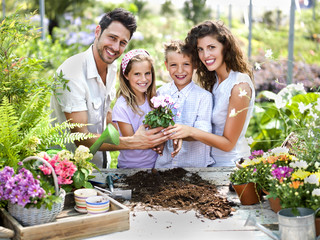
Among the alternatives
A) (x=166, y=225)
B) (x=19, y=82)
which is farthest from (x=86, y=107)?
(x=166, y=225)

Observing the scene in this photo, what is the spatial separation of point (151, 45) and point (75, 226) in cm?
800

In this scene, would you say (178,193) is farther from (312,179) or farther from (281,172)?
(312,179)

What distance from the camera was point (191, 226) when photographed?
1745 millimetres

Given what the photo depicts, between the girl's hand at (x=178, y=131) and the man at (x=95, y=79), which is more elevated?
the man at (x=95, y=79)

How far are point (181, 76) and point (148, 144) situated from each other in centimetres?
62

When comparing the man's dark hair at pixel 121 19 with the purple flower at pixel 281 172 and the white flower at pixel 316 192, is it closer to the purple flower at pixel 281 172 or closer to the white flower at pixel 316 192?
the purple flower at pixel 281 172

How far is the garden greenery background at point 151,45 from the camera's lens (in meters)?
2.19

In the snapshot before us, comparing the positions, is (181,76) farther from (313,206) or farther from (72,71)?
(313,206)

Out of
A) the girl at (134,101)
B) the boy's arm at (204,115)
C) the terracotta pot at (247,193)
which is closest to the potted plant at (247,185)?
the terracotta pot at (247,193)

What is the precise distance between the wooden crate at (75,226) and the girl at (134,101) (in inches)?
45.0

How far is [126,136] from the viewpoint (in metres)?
2.89

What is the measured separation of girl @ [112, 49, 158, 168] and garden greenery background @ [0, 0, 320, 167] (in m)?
0.58

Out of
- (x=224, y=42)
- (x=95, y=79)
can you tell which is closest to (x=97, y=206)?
(x=95, y=79)

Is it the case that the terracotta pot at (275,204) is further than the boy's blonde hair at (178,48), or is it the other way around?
the boy's blonde hair at (178,48)
